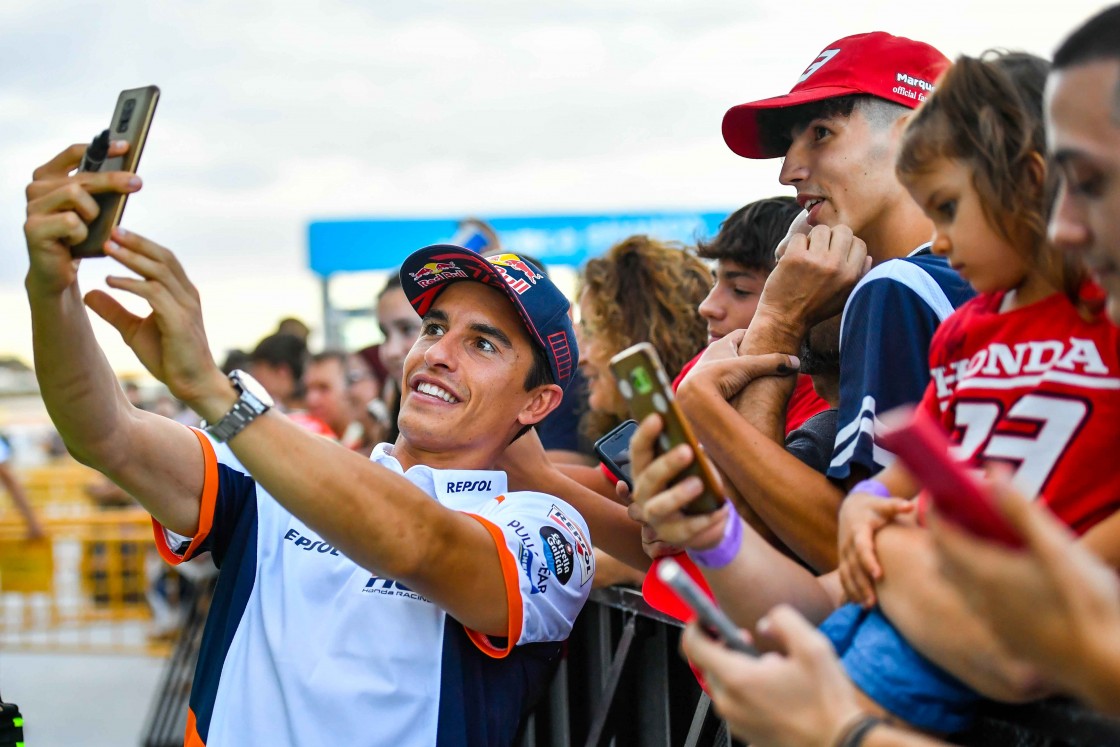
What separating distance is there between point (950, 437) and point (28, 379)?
4942cm

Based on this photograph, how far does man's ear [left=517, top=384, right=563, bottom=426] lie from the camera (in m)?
3.06

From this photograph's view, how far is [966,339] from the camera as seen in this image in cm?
177

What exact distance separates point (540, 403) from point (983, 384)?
61.3 inches

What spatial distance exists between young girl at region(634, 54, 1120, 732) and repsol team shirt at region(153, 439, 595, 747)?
798 millimetres

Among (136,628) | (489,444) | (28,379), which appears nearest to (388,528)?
(489,444)

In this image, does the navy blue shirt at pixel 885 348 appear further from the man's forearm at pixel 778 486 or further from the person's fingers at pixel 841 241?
the person's fingers at pixel 841 241

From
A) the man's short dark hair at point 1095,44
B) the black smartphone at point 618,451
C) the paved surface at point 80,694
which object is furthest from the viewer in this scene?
the paved surface at point 80,694

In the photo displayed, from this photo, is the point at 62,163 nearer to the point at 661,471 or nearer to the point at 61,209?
the point at 61,209

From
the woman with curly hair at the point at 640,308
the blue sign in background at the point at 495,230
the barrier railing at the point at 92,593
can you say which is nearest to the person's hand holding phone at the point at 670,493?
the woman with curly hair at the point at 640,308

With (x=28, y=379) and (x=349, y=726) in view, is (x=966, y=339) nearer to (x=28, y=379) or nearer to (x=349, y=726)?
(x=349, y=726)

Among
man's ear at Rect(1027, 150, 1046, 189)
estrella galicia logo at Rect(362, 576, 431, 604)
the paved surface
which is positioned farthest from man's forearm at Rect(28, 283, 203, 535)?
the paved surface

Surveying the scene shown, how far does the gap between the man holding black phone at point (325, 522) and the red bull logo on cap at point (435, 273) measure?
22mm

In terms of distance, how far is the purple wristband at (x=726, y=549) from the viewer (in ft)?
5.86

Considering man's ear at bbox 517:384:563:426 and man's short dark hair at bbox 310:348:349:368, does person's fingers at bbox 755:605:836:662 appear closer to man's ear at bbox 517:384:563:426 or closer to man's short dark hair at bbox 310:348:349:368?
man's ear at bbox 517:384:563:426
